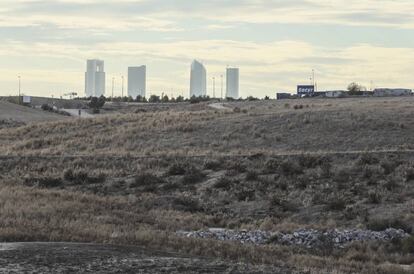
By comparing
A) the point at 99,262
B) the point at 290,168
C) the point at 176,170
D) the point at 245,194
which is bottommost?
the point at 245,194

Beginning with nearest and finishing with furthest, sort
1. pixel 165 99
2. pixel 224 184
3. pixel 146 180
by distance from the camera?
pixel 224 184 < pixel 146 180 < pixel 165 99

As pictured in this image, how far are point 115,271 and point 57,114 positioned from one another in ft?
388

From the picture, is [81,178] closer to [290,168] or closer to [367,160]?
[290,168]

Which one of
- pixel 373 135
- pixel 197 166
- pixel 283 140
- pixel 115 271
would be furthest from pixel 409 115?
pixel 115 271

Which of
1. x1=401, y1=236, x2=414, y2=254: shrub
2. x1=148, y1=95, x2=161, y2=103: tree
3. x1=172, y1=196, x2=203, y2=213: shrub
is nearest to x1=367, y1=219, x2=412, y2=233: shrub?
x1=401, y1=236, x2=414, y2=254: shrub

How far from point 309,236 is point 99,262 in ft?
36.4

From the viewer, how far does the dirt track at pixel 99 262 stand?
10656 millimetres

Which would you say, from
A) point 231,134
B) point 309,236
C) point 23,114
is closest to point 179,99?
point 23,114

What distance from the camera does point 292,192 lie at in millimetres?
32219

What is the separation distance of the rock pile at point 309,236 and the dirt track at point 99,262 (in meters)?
7.20

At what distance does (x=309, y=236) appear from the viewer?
2120cm

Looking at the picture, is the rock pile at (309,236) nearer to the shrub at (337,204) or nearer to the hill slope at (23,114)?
the shrub at (337,204)

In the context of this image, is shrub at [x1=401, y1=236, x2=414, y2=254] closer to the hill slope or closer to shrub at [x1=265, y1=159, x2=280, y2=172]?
shrub at [x1=265, y1=159, x2=280, y2=172]

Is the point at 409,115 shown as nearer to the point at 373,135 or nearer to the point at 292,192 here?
the point at 373,135
